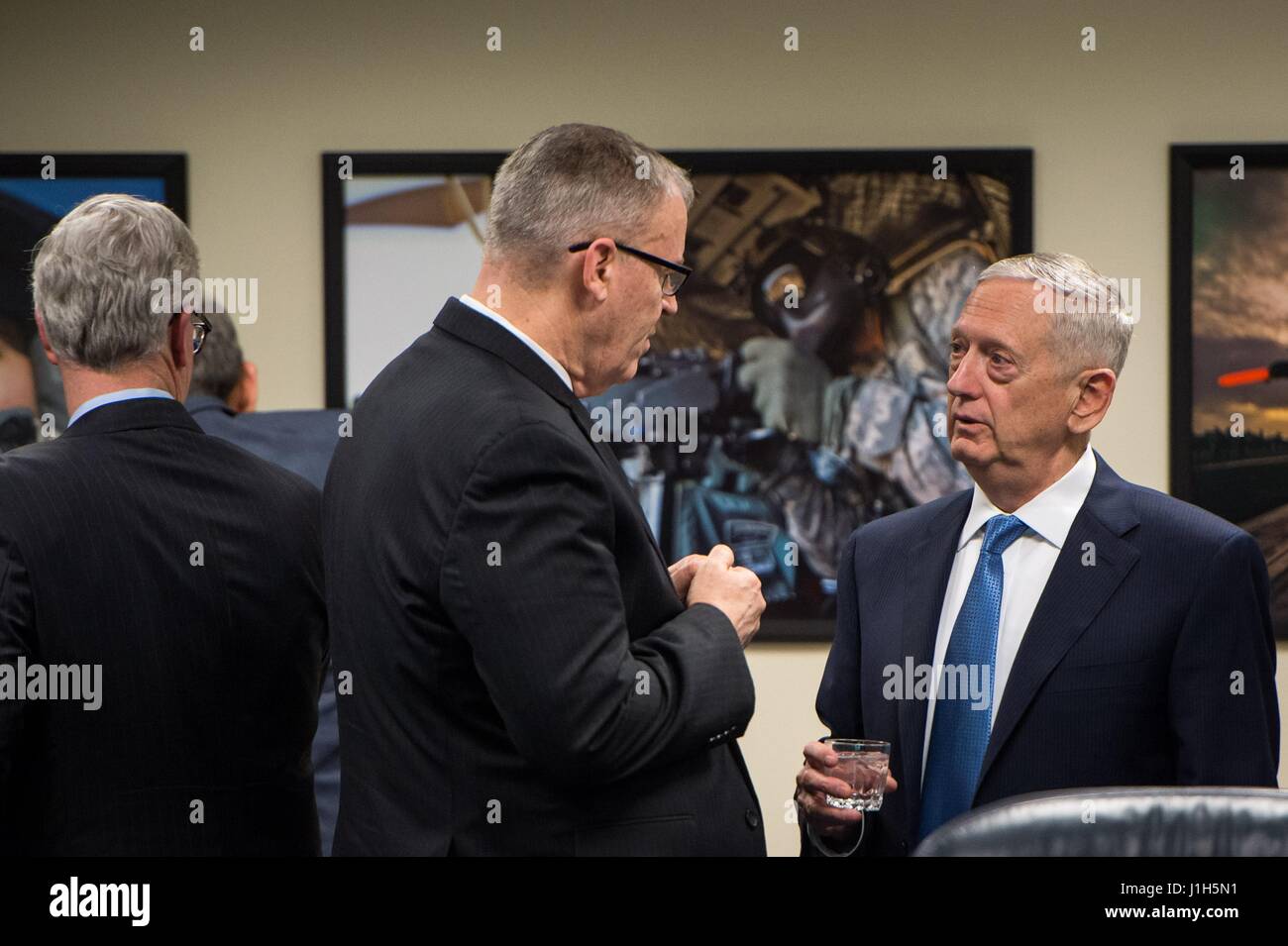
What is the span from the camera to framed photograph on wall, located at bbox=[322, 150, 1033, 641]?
11.7ft

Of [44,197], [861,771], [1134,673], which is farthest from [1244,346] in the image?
[44,197]

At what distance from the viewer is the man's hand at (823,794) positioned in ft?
5.97

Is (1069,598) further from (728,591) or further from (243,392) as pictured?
(243,392)

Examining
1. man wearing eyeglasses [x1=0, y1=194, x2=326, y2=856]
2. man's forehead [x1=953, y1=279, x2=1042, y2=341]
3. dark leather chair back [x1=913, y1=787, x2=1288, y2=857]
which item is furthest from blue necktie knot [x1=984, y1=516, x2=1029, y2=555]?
man wearing eyeglasses [x1=0, y1=194, x2=326, y2=856]

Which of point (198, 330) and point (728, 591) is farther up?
point (198, 330)

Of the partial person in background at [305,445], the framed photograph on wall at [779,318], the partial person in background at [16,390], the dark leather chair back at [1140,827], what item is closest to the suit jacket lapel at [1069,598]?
the dark leather chair back at [1140,827]

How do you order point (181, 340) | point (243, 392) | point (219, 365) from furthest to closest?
point (243, 392) < point (219, 365) < point (181, 340)

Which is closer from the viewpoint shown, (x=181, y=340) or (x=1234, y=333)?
(x=181, y=340)

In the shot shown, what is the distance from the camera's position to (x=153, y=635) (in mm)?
1520

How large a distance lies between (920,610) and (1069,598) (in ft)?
0.74

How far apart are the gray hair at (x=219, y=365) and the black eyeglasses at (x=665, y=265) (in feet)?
3.82

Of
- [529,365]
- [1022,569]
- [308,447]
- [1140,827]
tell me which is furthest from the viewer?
[308,447]

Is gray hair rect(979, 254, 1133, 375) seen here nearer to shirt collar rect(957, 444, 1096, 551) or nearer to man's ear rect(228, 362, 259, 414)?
shirt collar rect(957, 444, 1096, 551)
